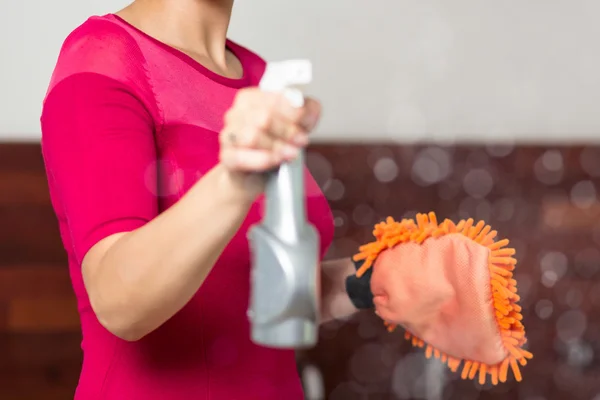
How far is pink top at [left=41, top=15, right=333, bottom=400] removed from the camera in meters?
0.49

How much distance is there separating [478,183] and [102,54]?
0.95m

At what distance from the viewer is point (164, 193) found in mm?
563

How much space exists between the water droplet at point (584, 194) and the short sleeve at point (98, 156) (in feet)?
3.45

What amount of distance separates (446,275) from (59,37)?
0.85m

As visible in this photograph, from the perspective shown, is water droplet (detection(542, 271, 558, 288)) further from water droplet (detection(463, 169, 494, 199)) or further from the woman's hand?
the woman's hand

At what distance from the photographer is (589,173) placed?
1.39m

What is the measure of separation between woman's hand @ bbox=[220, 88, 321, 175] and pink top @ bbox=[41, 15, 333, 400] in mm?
136

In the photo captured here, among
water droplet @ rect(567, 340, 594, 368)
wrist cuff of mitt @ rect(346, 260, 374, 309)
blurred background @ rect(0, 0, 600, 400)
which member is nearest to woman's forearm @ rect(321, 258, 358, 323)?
wrist cuff of mitt @ rect(346, 260, 374, 309)

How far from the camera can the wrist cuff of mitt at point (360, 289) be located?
2.36ft

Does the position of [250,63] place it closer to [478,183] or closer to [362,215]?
[362,215]

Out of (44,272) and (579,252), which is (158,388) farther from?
(579,252)

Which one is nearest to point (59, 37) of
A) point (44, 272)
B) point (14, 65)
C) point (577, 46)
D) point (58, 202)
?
point (14, 65)

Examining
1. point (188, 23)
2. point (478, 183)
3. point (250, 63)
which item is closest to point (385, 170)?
point (478, 183)

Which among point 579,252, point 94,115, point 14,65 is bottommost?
point 579,252
